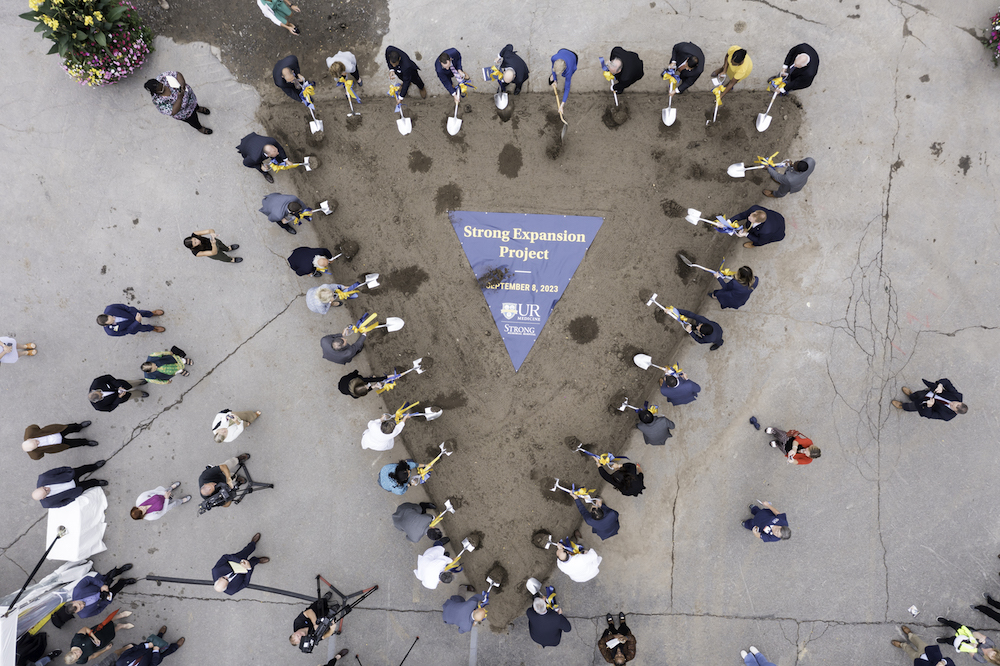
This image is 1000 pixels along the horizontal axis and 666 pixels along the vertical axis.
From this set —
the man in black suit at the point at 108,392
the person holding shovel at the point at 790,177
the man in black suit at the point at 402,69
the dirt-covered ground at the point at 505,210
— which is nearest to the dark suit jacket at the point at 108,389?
the man in black suit at the point at 108,392

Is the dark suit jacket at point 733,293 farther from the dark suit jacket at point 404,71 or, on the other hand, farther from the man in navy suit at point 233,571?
the man in navy suit at point 233,571

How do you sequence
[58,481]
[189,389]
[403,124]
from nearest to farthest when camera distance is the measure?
1. [58,481]
2. [403,124]
3. [189,389]

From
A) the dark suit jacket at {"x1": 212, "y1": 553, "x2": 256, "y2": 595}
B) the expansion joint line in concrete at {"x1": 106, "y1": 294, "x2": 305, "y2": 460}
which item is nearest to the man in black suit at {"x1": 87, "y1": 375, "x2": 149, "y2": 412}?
the expansion joint line in concrete at {"x1": 106, "y1": 294, "x2": 305, "y2": 460}

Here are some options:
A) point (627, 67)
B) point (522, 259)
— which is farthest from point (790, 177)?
point (522, 259)

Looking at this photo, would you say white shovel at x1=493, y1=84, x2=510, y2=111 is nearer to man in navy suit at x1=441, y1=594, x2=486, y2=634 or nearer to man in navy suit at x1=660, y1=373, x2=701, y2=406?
man in navy suit at x1=660, y1=373, x2=701, y2=406

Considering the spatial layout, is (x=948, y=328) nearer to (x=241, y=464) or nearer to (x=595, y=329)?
(x=595, y=329)

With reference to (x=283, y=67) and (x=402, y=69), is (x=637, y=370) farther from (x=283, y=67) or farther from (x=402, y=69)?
(x=283, y=67)
